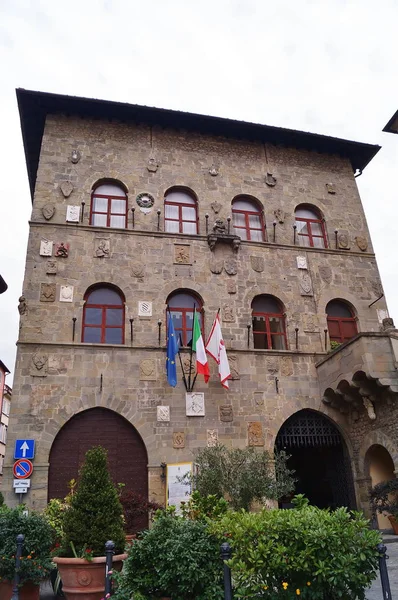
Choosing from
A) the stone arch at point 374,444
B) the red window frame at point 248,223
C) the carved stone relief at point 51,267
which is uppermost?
the red window frame at point 248,223

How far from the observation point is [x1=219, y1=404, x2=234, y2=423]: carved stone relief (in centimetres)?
1377

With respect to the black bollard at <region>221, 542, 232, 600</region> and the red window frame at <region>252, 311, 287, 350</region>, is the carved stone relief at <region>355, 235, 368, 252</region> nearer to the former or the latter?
the red window frame at <region>252, 311, 287, 350</region>

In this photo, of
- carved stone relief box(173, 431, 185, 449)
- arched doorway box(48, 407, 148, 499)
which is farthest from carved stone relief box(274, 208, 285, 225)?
arched doorway box(48, 407, 148, 499)

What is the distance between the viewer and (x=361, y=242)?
17.5 meters

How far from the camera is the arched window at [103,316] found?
14.1m

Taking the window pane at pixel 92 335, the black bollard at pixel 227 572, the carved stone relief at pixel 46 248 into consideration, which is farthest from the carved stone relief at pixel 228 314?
the black bollard at pixel 227 572

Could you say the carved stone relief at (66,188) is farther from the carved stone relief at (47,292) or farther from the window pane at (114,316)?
the window pane at (114,316)

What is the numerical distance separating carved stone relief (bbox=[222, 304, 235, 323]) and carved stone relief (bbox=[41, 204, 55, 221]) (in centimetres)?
595

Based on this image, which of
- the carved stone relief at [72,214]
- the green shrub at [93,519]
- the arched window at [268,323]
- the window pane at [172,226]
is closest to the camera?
the green shrub at [93,519]

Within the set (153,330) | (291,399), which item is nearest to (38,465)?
(153,330)

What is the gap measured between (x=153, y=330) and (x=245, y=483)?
17.0 ft

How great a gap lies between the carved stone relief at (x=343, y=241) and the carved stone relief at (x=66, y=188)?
30.0ft

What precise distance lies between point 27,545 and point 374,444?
371 inches

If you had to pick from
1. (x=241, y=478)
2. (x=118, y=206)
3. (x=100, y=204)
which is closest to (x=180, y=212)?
(x=118, y=206)
